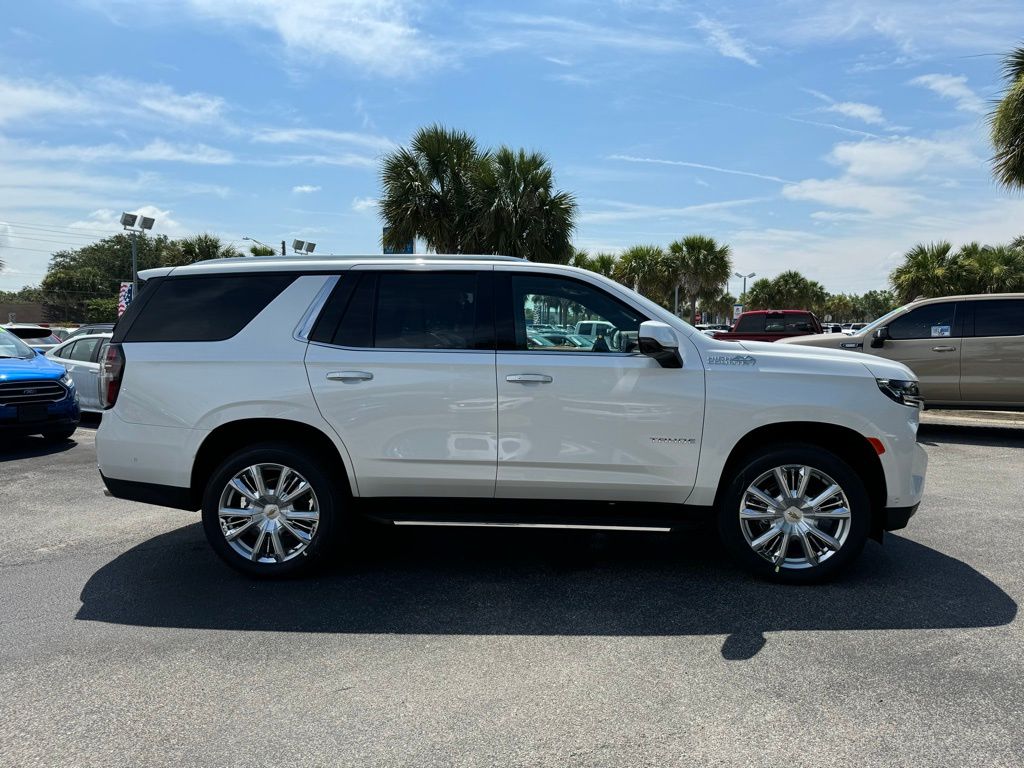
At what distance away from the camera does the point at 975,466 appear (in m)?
8.27

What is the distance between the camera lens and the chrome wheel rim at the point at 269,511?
4531mm

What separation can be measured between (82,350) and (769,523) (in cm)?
1136

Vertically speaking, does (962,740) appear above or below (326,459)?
below

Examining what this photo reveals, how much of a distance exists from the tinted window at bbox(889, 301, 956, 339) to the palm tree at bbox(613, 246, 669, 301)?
35.5m

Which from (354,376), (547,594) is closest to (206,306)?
(354,376)

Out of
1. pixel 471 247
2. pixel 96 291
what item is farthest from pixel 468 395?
pixel 96 291

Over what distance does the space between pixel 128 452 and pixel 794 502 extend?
4.01m

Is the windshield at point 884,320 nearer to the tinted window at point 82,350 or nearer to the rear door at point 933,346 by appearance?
the rear door at point 933,346

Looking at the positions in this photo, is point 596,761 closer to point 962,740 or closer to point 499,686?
point 499,686

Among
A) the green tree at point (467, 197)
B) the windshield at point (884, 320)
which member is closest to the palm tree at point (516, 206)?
the green tree at point (467, 197)

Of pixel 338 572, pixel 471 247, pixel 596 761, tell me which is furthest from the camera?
pixel 471 247

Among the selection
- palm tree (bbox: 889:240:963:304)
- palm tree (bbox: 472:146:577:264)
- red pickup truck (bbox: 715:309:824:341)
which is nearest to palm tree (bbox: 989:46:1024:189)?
red pickup truck (bbox: 715:309:824:341)

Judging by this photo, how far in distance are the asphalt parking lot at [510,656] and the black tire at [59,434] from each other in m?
4.40

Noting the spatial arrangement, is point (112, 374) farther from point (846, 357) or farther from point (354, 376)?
point (846, 357)
